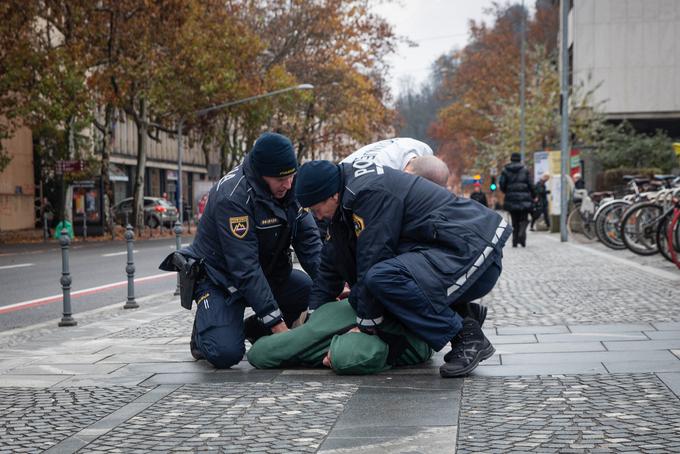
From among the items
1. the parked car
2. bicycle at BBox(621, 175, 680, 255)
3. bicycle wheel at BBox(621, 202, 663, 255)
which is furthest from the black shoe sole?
the parked car

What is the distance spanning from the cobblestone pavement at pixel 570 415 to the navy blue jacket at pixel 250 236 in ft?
5.10

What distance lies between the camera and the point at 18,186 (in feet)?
144

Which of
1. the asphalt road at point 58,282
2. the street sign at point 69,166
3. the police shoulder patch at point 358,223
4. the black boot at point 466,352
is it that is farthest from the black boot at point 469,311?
the street sign at point 69,166

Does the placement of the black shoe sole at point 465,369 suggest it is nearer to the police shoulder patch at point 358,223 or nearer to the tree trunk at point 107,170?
the police shoulder patch at point 358,223

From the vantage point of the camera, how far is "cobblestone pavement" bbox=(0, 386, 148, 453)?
14.5 feet

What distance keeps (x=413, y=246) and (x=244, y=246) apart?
1089 millimetres

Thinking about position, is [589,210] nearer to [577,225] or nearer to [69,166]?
[577,225]

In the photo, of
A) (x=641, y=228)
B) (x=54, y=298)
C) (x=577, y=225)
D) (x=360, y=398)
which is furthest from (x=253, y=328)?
(x=577, y=225)

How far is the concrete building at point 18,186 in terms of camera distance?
42.3m

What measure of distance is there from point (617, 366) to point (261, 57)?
40041 mm

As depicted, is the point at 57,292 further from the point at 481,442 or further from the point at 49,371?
the point at 481,442

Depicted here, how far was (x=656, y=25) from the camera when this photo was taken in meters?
46.1

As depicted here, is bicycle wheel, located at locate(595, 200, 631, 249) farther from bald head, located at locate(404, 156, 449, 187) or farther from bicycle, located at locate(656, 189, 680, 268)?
bald head, located at locate(404, 156, 449, 187)

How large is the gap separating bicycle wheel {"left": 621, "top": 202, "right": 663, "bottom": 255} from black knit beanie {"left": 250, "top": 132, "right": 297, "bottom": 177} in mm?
10126
